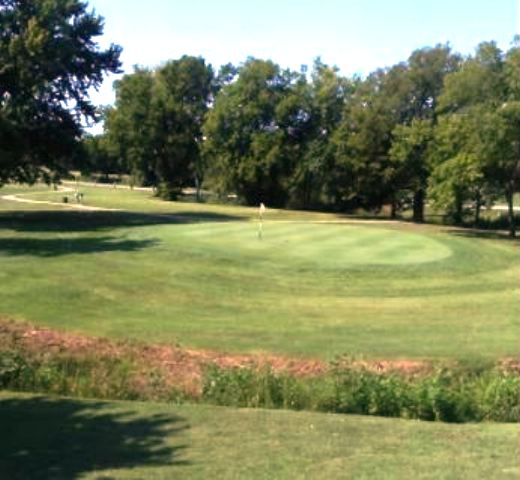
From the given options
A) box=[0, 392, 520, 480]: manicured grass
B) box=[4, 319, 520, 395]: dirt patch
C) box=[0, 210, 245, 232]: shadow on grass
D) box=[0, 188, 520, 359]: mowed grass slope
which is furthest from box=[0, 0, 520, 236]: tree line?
box=[0, 392, 520, 480]: manicured grass

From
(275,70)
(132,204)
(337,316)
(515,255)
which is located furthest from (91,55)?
(337,316)

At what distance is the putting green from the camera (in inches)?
1245

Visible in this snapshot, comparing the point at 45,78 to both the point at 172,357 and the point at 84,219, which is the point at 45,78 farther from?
the point at 172,357

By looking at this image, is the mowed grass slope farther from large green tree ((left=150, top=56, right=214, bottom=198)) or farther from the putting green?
large green tree ((left=150, top=56, right=214, bottom=198))

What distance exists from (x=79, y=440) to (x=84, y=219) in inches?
1931

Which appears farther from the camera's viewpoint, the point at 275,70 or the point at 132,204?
the point at 275,70

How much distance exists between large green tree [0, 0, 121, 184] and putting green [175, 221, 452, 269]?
54.9ft

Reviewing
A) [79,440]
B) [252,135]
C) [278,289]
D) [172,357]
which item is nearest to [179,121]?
[252,135]

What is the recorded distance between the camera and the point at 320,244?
35938 millimetres

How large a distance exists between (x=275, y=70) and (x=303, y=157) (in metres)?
11.2

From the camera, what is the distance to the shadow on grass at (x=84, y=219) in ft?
161

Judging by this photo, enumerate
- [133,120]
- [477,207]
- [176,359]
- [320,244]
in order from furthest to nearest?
[133,120]
[477,207]
[320,244]
[176,359]

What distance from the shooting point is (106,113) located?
9606 centimetres

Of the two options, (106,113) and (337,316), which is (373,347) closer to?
(337,316)
